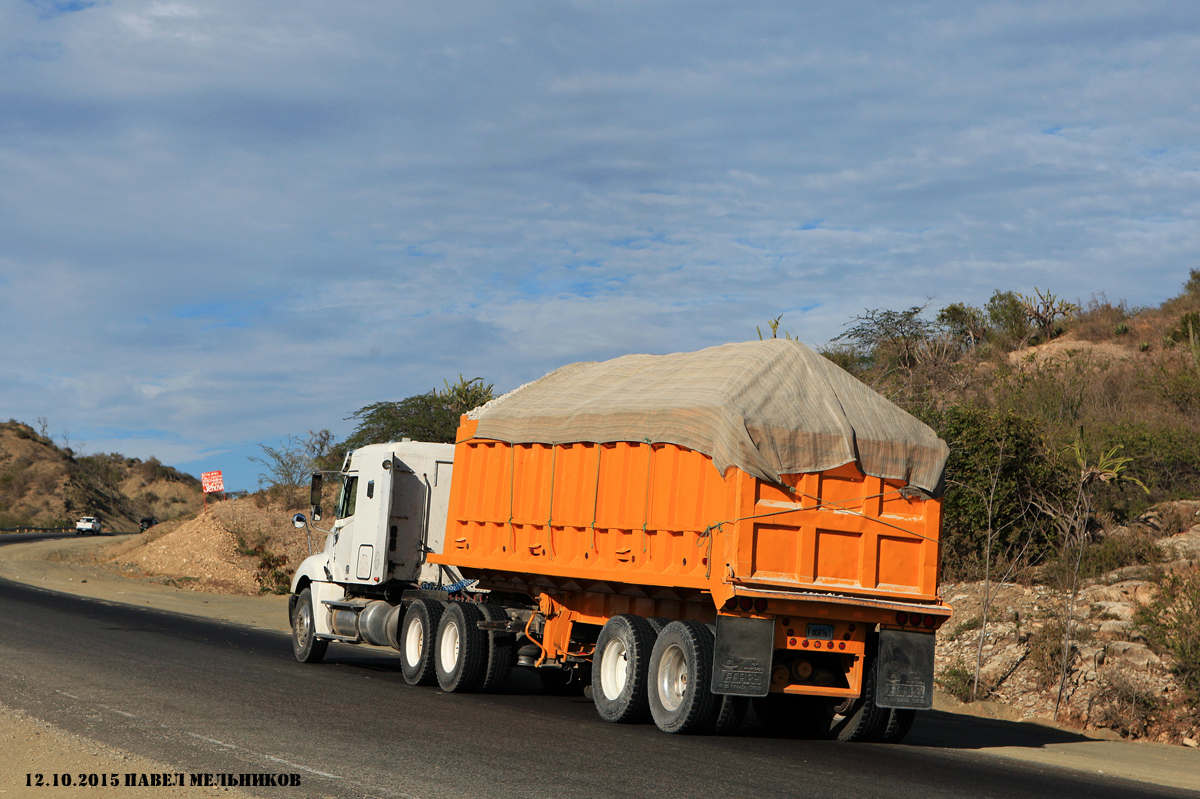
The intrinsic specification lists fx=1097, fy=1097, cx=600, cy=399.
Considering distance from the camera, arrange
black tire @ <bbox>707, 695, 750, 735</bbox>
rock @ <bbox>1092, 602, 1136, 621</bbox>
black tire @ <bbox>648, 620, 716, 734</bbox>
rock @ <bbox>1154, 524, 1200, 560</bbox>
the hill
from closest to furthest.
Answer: black tire @ <bbox>648, 620, 716, 734</bbox> → black tire @ <bbox>707, 695, 750, 735</bbox> → rock @ <bbox>1092, 602, 1136, 621</bbox> → rock @ <bbox>1154, 524, 1200, 560</bbox> → the hill

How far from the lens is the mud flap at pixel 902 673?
11008 millimetres

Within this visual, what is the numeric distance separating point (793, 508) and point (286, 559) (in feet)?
103

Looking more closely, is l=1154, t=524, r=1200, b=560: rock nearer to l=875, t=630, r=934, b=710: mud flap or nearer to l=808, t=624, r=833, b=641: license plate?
l=875, t=630, r=934, b=710: mud flap

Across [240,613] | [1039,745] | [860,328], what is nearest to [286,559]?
[240,613]

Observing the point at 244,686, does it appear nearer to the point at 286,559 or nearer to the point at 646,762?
the point at 646,762

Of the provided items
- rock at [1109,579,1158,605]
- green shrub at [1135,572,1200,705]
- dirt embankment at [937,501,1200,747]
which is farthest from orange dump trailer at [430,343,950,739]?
rock at [1109,579,1158,605]

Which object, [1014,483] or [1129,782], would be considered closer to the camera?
[1129,782]

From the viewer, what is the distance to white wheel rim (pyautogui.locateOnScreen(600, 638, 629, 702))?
38.4 feet

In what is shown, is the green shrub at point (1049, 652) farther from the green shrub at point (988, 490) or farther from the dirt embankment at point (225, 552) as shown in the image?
the dirt embankment at point (225, 552)

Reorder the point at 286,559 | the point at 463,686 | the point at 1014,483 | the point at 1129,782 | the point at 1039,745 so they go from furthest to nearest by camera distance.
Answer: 1. the point at 286,559
2. the point at 1014,483
3. the point at 463,686
4. the point at 1039,745
5. the point at 1129,782

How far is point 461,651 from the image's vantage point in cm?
1389

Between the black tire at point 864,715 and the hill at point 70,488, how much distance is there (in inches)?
3085

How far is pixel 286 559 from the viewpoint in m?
39.0

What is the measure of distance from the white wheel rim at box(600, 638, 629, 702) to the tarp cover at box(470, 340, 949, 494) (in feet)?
7.44
